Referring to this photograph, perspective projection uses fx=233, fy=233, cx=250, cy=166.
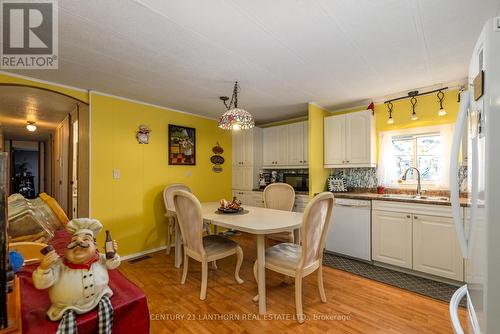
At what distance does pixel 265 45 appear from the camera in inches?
74.6

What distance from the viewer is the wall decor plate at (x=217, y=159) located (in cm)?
438

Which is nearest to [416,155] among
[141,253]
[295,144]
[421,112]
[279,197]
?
[421,112]

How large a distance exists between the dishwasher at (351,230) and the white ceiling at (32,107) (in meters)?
3.83

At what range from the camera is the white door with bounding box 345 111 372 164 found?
10.8 feet

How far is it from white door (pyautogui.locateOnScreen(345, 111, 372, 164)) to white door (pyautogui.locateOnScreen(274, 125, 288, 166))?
1125 mm

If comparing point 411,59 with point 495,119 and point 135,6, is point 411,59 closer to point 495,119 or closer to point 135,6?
point 495,119

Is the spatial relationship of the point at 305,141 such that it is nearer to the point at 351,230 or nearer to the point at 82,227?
the point at 351,230

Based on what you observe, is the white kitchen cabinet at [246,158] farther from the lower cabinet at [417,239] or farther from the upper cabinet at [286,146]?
the lower cabinet at [417,239]

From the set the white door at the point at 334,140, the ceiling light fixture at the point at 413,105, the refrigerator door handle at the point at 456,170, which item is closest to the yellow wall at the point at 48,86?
the white door at the point at 334,140

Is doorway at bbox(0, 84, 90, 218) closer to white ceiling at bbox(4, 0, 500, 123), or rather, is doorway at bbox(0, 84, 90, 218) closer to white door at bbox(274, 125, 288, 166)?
white ceiling at bbox(4, 0, 500, 123)

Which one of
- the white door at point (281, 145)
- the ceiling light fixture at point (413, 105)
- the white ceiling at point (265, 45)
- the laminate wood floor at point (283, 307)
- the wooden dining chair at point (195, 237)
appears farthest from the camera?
the white door at point (281, 145)

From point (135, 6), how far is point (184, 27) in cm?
32

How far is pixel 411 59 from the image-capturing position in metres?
2.13

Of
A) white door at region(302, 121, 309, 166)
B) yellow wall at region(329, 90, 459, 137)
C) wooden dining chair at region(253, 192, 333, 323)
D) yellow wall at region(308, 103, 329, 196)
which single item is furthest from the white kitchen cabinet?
wooden dining chair at region(253, 192, 333, 323)
